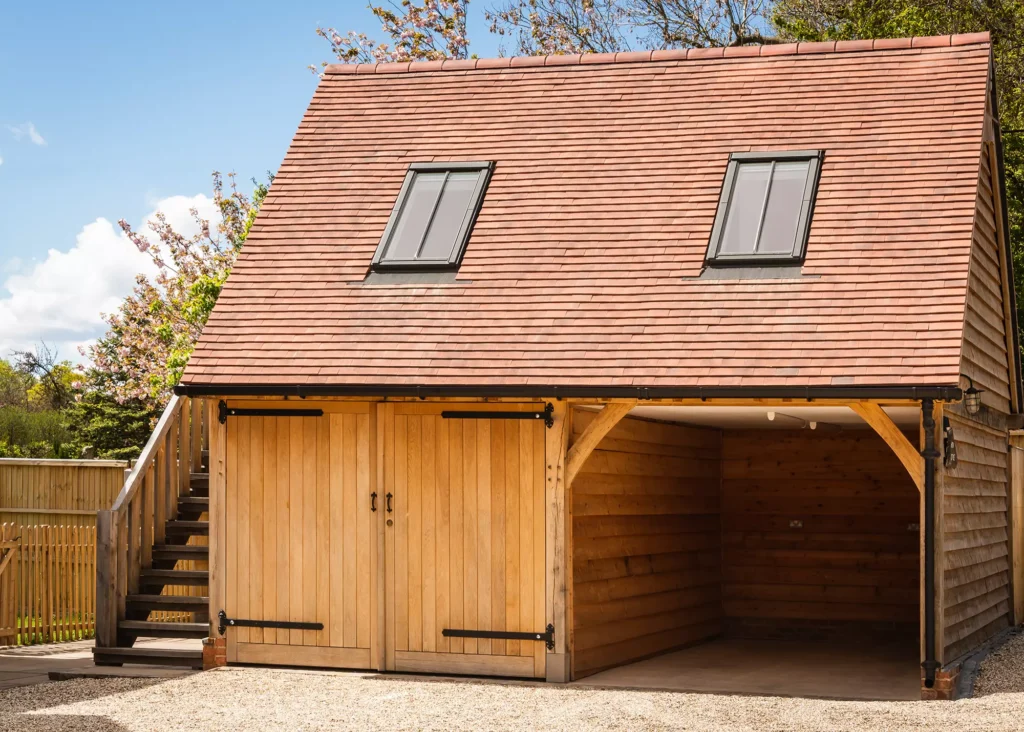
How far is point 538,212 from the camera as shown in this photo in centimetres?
1166

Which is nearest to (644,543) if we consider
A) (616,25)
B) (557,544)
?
(557,544)

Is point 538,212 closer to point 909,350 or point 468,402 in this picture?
point 468,402

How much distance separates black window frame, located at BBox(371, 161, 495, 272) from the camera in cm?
1130

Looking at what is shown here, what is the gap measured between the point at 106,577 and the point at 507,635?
3.64 m

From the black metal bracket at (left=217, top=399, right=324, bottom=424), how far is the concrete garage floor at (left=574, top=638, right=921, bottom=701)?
2990 millimetres

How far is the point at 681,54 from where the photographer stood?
13273 millimetres

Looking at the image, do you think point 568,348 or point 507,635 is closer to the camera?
point 507,635

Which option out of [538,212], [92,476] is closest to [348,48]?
[92,476]

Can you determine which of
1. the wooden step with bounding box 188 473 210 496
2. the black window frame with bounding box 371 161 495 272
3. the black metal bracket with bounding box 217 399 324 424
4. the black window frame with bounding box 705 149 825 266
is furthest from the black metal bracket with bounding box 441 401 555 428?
the wooden step with bounding box 188 473 210 496

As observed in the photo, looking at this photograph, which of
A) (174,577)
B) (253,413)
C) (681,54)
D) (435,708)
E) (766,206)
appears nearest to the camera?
(435,708)

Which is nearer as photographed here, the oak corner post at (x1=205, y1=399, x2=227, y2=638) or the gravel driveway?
the gravel driveway

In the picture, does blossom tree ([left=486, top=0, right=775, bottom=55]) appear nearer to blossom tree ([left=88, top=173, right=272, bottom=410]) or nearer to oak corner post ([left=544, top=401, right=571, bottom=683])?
blossom tree ([left=88, top=173, right=272, bottom=410])

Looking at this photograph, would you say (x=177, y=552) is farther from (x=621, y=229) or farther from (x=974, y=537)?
(x=974, y=537)

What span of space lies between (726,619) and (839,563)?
4.47 ft
